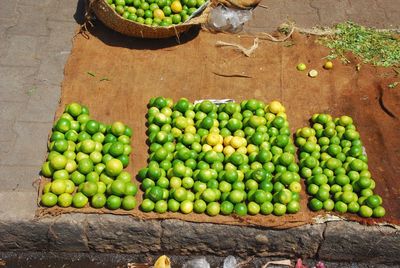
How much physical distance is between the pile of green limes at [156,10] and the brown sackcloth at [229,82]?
0.32 m

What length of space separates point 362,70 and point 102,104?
11.3ft

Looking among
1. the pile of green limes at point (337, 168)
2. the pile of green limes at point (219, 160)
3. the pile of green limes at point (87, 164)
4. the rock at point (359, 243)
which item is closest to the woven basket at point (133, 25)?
the pile of green limes at point (219, 160)

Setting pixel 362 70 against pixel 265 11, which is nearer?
pixel 362 70

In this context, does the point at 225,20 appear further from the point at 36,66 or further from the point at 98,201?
the point at 98,201

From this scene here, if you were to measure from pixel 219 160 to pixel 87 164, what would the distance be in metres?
1.31

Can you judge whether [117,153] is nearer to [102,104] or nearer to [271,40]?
[102,104]

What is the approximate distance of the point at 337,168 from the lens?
4.62 m

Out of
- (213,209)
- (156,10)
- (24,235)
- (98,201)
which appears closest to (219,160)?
(213,209)

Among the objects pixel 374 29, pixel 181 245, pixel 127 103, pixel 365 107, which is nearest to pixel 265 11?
pixel 374 29

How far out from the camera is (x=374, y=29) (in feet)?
21.7

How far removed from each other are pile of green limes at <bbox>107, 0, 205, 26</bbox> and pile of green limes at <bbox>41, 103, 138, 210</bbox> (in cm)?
162

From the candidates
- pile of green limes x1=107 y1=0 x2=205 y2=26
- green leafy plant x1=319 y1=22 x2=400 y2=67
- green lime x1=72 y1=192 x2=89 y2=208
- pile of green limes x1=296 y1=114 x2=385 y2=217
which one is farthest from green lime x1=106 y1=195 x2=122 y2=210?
green leafy plant x1=319 y1=22 x2=400 y2=67

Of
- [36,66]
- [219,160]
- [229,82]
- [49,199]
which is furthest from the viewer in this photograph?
[229,82]

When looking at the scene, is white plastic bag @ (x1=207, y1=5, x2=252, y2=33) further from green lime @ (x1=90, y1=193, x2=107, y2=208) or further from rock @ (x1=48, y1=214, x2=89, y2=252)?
rock @ (x1=48, y1=214, x2=89, y2=252)
